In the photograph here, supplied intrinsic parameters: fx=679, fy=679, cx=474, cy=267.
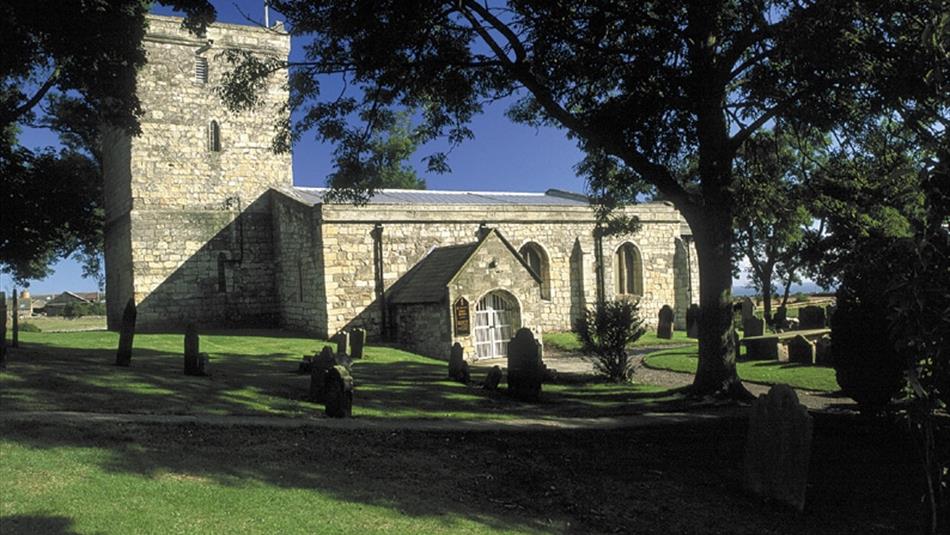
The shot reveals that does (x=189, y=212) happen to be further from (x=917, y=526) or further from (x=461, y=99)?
(x=917, y=526)

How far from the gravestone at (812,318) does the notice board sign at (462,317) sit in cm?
1253

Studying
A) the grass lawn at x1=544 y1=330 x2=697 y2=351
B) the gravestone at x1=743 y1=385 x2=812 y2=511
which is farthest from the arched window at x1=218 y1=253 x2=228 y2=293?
the gravestone at x1=743 y1=385 x2=812 y2=511

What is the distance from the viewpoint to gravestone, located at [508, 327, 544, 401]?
13539mm

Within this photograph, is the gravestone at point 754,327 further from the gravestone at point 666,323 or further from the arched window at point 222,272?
the arched window at point 222,272

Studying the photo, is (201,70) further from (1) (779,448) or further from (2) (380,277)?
(1) (779,448)

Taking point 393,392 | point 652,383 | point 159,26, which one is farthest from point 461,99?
point 159,26

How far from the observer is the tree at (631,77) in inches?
460

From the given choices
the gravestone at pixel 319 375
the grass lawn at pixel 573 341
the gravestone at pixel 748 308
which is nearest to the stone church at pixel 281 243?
the grass lawn at pixel 573 341

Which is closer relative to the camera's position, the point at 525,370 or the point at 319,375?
the point at 319,375

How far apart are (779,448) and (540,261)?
21249 millimetres

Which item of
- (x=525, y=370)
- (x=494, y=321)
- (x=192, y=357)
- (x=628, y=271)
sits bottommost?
(x=525, y=370)

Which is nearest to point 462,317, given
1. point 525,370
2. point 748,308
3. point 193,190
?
point 525,370

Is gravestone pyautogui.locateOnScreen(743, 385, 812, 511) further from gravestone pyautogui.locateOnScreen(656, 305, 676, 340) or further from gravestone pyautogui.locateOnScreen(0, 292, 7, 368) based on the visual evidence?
gravestone pyautogui.locateOnScreen(656, 305, 676, 340)

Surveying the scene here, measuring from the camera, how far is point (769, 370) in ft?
58.3
